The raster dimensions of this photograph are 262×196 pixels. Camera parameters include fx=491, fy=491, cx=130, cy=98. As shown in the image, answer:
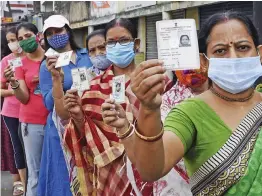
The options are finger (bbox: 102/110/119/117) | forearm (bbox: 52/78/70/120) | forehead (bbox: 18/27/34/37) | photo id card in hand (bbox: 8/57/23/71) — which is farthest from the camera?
forehead (bbox: 18/27/34/37)

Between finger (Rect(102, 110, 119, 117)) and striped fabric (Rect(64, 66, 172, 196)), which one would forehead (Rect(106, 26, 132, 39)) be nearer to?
striped fabric (Rect(64, 66, 172, 196))

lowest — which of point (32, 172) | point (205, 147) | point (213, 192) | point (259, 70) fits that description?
point (32, 172)

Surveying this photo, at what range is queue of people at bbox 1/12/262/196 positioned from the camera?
1729 mm

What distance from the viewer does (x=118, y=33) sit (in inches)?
131

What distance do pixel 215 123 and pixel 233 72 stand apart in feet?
0.77

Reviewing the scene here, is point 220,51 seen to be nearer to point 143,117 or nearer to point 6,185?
point 143,117

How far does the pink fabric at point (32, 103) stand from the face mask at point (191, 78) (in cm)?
236

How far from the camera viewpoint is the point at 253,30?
2.04m

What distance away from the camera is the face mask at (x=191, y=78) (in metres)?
2.71

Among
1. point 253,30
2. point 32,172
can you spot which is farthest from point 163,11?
point 253,30

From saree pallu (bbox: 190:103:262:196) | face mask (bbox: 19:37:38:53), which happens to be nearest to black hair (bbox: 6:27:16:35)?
face mask (bbox: 19:37:38:53)

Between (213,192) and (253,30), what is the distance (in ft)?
2.29

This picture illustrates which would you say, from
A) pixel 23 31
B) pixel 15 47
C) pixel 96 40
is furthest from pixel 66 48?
pixel 15 47

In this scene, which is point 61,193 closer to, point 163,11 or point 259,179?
point 259,179
